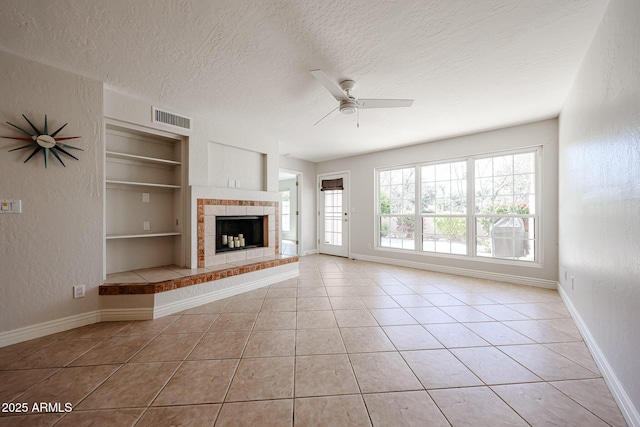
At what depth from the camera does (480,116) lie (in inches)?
137

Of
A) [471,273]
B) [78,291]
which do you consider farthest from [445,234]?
[78,291]

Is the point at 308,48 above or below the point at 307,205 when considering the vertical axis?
above

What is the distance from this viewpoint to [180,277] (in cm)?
288

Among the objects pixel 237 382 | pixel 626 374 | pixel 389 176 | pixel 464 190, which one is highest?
pixel 389 176

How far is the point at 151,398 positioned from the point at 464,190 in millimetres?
4873

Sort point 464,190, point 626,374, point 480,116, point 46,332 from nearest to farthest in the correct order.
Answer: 1. point 626,374
2. point 46,332
3. point 480,116
4. point 464,190

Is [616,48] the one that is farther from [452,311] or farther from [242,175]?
[242,175]

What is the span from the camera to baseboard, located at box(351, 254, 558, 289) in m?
3.62

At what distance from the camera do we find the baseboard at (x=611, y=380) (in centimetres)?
129

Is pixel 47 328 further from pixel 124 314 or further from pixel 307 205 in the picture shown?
pixel 307 205

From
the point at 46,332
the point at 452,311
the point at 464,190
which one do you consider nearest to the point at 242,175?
the point at 46,332

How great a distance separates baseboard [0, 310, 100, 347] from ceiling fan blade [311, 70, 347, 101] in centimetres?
315

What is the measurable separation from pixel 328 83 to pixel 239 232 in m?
2.77

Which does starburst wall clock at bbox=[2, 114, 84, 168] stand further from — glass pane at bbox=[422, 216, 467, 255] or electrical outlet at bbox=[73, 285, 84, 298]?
glass pane at bbox=[422, 216, 467, 255]
